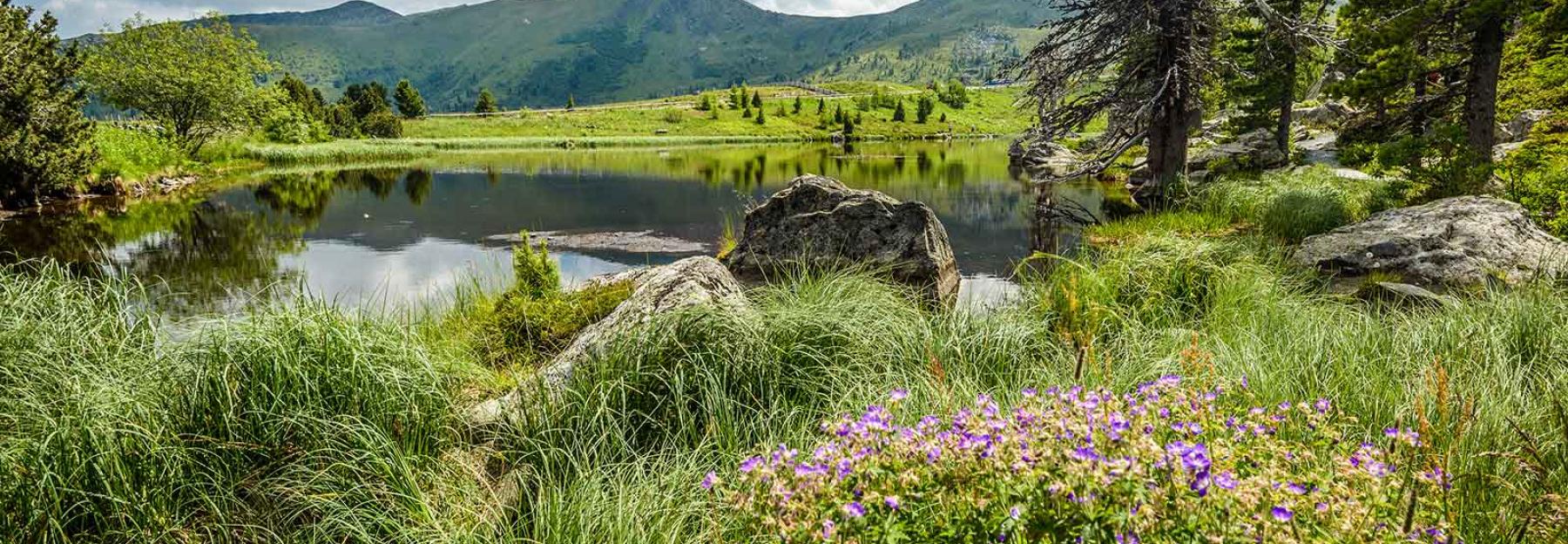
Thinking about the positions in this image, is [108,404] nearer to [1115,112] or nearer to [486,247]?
[486,247]

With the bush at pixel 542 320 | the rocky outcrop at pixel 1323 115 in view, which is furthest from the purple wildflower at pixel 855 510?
the rocky outcrop at pixel 1323 115

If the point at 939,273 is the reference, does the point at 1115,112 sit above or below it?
above

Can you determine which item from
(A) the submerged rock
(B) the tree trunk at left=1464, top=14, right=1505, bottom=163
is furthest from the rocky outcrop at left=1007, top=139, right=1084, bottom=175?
(A) the submerged rock

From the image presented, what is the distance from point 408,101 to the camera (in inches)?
3816

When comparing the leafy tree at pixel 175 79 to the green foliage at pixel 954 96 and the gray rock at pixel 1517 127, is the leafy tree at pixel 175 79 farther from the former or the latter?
the green foliage at pixel 954 96

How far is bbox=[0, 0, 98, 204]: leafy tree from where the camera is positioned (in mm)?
21297

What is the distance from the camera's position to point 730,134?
352 ft

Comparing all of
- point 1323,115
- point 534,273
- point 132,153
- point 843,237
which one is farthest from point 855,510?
point 1323,115

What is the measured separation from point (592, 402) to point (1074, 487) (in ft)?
12.5

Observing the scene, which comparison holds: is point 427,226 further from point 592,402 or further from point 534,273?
point 592,402

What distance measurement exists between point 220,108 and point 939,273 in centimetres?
5498

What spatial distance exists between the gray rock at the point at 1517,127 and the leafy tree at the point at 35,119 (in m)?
47.6

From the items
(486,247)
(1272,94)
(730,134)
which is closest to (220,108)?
(486,247)

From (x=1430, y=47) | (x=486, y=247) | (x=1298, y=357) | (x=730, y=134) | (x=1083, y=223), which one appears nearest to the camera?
(x=1298, y=357)
